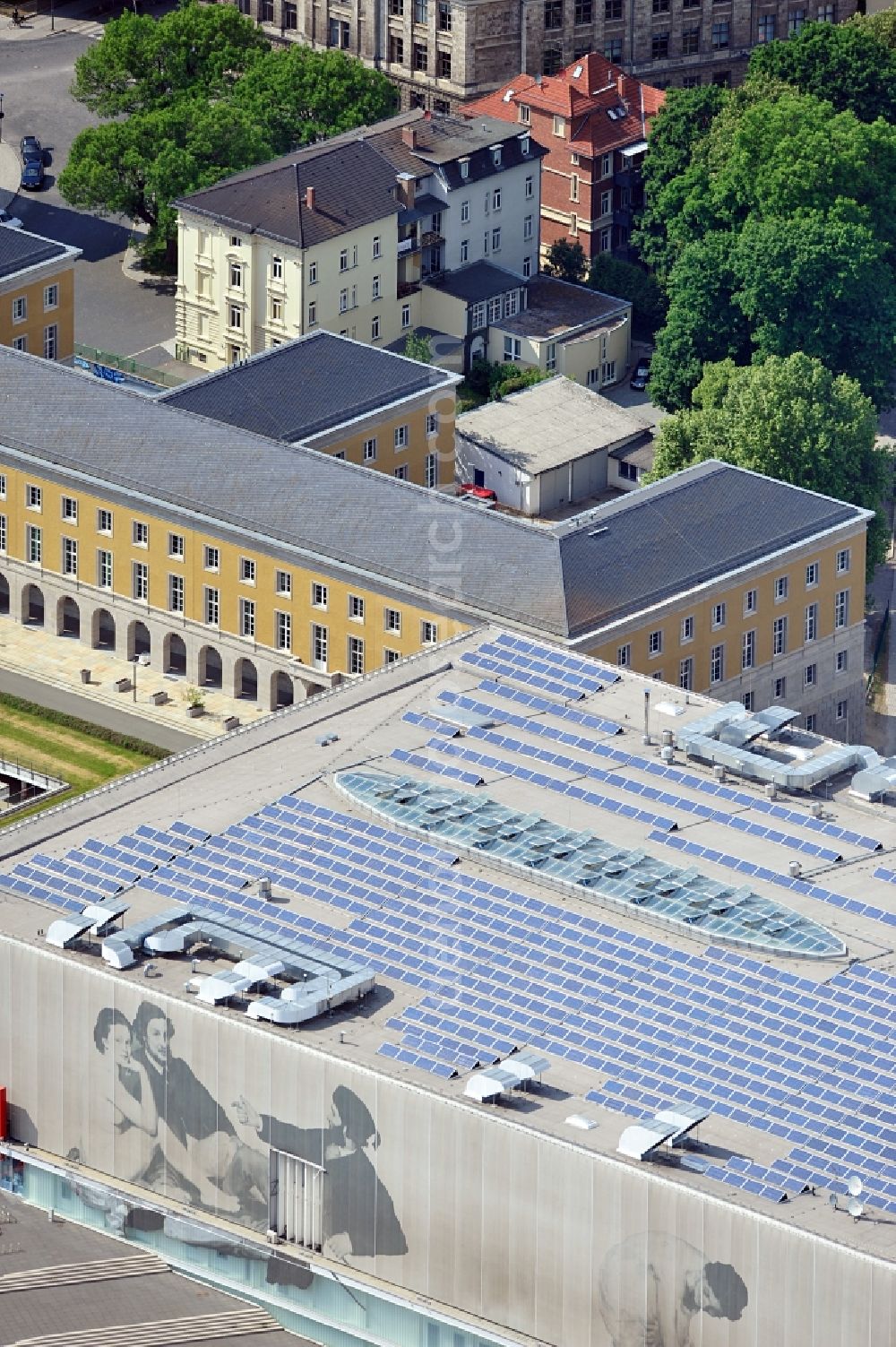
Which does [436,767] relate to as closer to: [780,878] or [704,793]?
[704,793]

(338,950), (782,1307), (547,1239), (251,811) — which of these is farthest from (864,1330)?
(251,811)

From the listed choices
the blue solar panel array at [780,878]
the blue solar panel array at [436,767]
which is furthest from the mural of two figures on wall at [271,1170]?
the blue solar panel array at [436,767]

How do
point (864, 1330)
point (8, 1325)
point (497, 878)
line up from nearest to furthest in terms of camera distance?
point (864, 1330) < point (8, 1325) < point (497, 878)

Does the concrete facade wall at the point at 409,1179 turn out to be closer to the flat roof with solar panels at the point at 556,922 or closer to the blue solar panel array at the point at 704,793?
the flat roof with solar panels at the point at 556,922

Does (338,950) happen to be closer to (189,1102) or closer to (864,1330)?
(189,1102)

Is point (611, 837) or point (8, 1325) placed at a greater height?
point (611, 837)

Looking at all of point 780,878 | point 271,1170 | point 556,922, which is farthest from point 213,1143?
point 780,878
